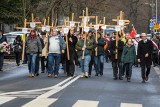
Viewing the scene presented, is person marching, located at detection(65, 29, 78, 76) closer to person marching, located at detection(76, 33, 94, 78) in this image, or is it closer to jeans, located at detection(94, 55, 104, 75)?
person marching, located at detection(76, 33, 94, 78)

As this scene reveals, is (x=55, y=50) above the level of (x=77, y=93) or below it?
above

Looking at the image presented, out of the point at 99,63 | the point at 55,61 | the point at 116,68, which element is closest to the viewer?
the point at 116,68

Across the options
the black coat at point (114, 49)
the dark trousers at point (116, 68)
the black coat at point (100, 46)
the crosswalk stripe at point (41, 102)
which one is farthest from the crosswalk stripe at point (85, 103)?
the black coat at point (100, 46)

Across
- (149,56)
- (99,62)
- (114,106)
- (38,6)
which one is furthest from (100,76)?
(38,6)

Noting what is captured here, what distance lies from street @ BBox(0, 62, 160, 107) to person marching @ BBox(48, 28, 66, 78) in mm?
915

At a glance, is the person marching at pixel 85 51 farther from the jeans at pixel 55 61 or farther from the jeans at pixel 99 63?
the jeans at pixel 99 63

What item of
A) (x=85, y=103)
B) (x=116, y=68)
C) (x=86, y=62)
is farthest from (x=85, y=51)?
(x=85, y=103)

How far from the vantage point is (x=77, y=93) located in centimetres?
1406

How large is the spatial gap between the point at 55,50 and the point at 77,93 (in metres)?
5.55

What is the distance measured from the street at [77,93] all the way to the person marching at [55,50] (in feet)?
3.00

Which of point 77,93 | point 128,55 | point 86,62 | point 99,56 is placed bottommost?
point 77,93

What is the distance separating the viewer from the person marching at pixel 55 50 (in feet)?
63.6

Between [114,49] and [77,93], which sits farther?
[114,49]

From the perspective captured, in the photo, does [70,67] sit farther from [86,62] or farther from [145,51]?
[145,51]
